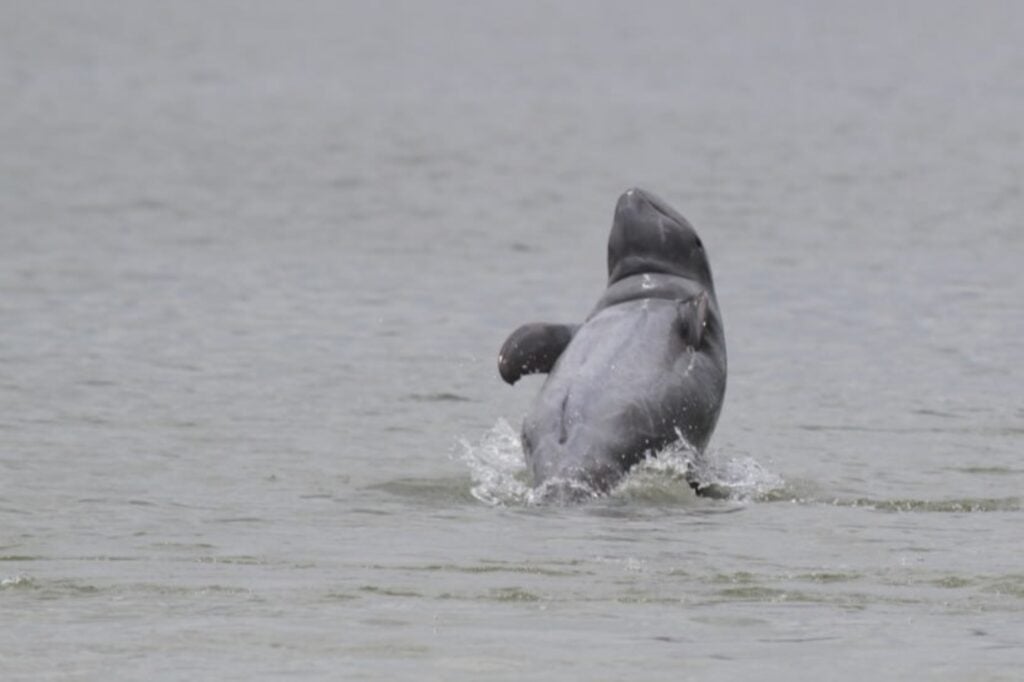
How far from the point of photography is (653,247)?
55.3 ft

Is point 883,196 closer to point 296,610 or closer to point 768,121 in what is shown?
point 768,121

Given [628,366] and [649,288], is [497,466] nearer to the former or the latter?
[628,366]

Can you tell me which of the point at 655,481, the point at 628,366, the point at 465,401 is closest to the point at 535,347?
the point at 628,366

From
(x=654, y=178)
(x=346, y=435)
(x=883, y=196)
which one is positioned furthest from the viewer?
(x=654, y=178)

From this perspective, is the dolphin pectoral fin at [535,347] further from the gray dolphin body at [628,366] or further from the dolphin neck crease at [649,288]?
the dolphin neck crease at [649,288]

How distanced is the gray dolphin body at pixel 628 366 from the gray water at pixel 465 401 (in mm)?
266

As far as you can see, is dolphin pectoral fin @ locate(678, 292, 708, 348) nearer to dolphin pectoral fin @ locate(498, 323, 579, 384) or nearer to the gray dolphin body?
the gray dolphin body

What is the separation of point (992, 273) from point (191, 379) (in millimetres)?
9849

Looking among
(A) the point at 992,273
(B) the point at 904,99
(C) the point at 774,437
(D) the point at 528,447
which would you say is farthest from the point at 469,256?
(B) the point at 904,99

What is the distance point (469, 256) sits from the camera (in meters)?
28.3

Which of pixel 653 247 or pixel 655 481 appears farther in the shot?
pixel 653 247

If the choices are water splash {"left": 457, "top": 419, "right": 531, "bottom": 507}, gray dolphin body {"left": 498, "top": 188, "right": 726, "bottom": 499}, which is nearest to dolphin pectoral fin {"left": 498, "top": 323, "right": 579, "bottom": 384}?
gray dolphin body {"left": 498, "top": 188, "right": 726, "bottom": 499}

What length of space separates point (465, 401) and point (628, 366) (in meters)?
4.22

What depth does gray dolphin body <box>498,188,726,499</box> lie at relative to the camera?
1450 cm
